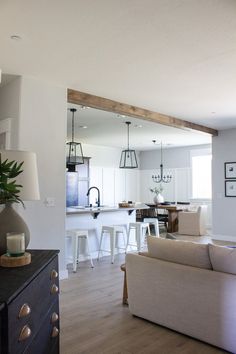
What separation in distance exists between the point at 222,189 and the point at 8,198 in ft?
23.2

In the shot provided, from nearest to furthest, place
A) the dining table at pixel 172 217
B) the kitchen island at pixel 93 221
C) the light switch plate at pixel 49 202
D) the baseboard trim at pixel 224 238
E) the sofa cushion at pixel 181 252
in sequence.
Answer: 1. the sofa cushion at pixel 181 252
2. the light switch plate at pixel 49 202
3. the kitchen island at pixel 93 221
4. the baseboard trim at pixel 224 238
5. the dining table at pixel 172 217

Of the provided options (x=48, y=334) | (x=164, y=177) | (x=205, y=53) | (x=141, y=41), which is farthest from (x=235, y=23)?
(x=164, y=177)

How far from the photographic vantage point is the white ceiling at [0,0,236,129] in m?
2.72

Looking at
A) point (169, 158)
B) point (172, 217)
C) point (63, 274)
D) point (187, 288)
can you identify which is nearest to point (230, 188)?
point (172, 217)

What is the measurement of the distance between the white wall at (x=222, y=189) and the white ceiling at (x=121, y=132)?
54 centimetres

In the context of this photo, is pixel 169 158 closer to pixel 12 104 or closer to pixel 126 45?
pixel 12 104

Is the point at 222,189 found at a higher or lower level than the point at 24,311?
higher

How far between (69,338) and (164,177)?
955 centimetres

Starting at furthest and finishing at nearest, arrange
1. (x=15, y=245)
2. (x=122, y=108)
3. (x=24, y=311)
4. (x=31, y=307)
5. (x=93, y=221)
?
(x=93, y=221), (x=122, y=108), (x=15, y=245), (x=31, y=307), (x=24, y=311)

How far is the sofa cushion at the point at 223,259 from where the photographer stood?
2.49 metres

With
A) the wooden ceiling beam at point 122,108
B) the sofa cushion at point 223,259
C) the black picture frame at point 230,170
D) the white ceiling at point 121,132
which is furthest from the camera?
the black picture frame at point 230,170

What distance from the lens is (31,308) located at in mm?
1401

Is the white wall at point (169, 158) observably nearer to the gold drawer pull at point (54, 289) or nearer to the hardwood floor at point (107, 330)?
the hardwood floor at point (107, 330)

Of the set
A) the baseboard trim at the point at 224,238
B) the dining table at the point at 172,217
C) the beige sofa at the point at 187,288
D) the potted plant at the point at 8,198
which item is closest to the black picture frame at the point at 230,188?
the baseboard trim at the point at 224,238
